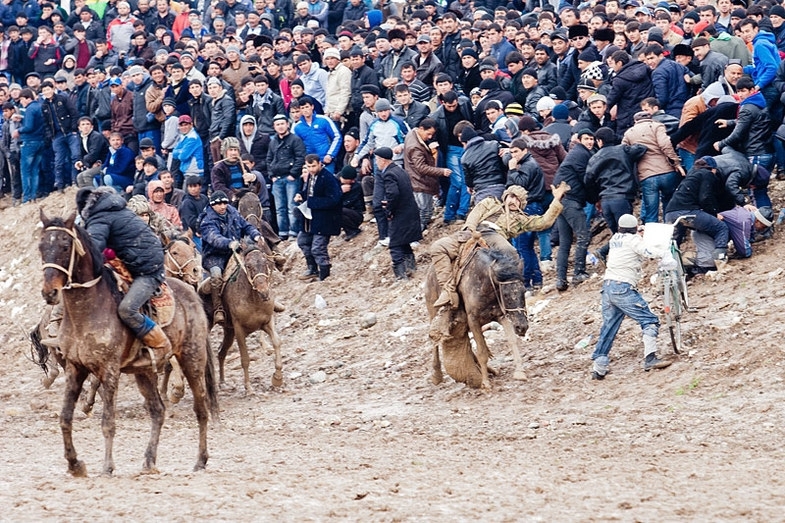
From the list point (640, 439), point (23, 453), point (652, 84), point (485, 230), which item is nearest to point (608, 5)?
point (652, 84)

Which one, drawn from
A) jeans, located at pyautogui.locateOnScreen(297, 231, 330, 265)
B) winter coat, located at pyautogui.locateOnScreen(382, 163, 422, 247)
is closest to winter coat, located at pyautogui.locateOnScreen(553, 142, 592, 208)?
winter coat, located at pyautogui.locateOnScreen(382, 163, 422, 247)

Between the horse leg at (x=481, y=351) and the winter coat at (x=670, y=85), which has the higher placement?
the winter coat at (x=670, y=85)

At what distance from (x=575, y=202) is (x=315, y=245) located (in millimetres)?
5993

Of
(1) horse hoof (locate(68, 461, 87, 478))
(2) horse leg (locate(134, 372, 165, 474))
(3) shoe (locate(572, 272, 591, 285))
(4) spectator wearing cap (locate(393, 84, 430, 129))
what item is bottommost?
(1) horse hoof (locate(68, 461, 87, 478))

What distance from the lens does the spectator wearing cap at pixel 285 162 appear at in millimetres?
23062

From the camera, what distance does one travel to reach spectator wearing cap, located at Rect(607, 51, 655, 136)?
758 inches

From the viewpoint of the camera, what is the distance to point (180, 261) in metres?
17.4

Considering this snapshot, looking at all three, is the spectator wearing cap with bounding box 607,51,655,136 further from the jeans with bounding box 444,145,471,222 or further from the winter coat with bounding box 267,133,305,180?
the winter coat with bounding box 267,133,305,180

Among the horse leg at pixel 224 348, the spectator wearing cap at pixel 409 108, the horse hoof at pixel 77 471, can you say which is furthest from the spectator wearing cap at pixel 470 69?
the horse hoof at pixel 77 471

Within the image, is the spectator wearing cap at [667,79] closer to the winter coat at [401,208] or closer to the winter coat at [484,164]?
the winter coat at [484,164]

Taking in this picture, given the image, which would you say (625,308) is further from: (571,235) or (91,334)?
(91,334)

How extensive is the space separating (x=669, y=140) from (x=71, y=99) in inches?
598

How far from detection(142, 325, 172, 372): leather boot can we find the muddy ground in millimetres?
1199

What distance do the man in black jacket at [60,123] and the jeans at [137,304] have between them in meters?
15.9
